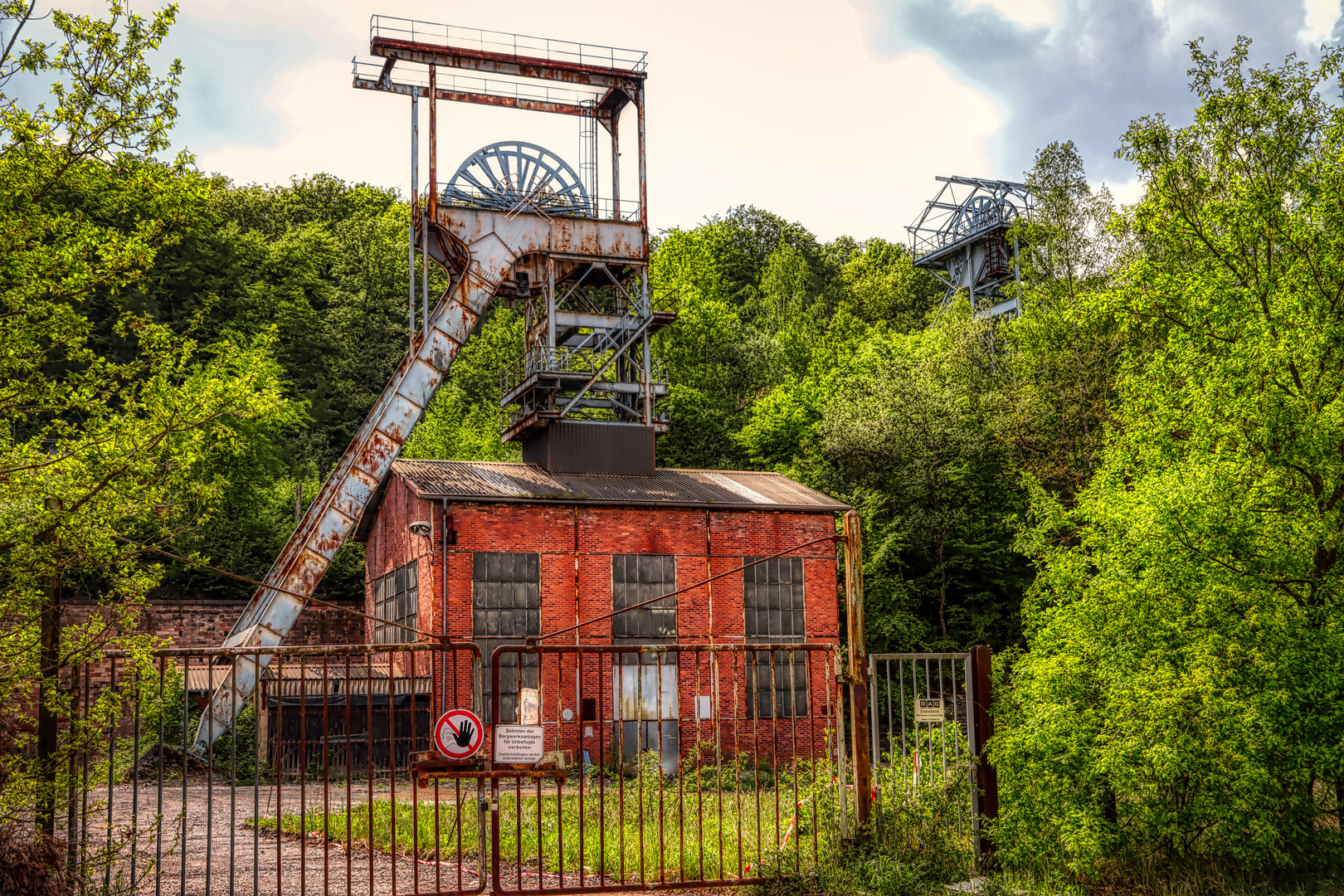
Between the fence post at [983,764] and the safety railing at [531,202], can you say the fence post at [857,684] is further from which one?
the safety railing at [531,202]

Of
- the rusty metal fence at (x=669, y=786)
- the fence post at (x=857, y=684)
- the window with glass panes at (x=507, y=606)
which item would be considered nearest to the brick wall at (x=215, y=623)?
the window with glass panes at (x=507, y=606)

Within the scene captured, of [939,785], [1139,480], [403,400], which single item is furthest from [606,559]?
[1139,480]

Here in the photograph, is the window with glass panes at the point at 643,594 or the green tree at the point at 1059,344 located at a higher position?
the green tree at the point at 1059,344

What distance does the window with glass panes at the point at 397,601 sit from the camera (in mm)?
22797

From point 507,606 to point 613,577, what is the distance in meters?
2.27

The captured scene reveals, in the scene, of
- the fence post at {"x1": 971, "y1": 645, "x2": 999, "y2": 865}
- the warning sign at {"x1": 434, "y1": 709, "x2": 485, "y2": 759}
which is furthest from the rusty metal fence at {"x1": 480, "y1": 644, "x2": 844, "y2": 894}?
the fence post at {"x1": 971, "y1": 645, "x2": 999, "y2": 865}

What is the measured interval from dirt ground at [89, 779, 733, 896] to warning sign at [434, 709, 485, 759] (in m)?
0.79

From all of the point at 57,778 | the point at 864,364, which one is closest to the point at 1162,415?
the point at 57,778

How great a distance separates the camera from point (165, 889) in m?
9.15

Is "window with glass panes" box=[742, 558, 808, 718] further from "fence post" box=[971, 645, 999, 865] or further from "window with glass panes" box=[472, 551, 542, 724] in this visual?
"fence post" box=[971, 645, 999, 865]

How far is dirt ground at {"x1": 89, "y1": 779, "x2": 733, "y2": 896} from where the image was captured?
7387 millimetres

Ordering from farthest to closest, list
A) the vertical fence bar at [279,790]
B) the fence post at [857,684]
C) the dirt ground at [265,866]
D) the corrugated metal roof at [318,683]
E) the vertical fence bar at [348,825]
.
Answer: the corrugated metal roof at [318,683] → the fence post at [857,684] → the dirt ground at [265,866] → the vertical fence bar at [279,790] → the vertical fence bar at [348,825]

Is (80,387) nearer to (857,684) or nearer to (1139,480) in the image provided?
(857,684)

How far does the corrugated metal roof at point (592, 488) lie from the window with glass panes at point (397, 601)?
2.06 metres
